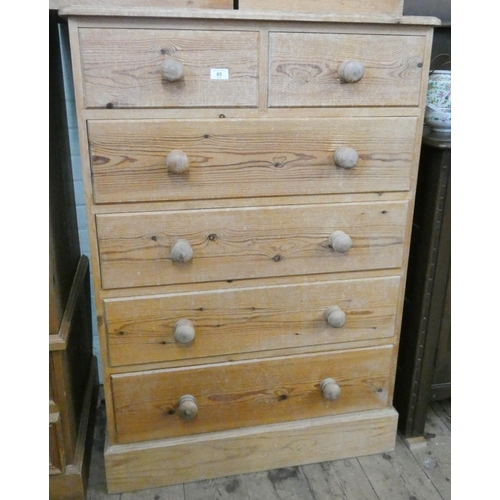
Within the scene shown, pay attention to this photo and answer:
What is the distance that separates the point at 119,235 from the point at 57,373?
15.7 inches

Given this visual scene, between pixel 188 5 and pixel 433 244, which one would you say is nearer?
pixel 188 5

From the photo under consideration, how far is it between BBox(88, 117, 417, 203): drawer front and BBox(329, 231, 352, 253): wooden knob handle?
12 cm

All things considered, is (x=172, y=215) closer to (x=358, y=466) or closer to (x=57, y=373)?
(x=57, y=373)

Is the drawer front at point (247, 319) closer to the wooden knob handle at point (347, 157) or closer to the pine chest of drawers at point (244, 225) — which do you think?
the pine chest of drawers at point (244, 225)

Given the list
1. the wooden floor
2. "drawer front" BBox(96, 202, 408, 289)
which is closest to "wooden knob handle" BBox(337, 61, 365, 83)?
"drawer front" BBox(96, 202, 408, 289)

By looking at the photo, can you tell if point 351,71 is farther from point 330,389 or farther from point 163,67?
point 330,389

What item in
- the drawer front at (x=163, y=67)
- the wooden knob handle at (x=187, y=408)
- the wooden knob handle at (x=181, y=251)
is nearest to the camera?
the drawer front at (x=163, y=67)

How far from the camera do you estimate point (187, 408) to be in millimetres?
1384

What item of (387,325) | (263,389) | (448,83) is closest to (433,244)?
(387,325)

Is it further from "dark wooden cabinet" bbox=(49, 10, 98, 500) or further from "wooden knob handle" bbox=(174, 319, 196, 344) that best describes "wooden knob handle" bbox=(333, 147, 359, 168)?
"dark wooden cabinet" bbox=(49, 10, 98, 500)

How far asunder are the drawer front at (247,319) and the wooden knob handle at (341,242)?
12 centimetres

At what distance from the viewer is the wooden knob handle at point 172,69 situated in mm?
1116

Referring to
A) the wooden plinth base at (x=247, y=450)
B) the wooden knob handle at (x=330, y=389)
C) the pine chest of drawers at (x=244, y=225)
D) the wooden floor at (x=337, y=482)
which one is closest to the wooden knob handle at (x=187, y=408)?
the pine chest of drawers at (x=244, y=225)

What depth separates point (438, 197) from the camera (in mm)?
1419
